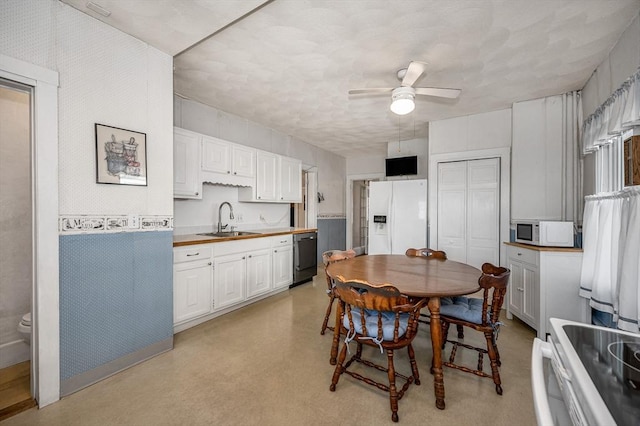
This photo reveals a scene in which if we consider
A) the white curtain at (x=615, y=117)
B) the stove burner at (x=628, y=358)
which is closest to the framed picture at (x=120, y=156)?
the stove burner at (x=628, y=358)

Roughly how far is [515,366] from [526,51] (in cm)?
272

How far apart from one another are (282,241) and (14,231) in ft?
9.06

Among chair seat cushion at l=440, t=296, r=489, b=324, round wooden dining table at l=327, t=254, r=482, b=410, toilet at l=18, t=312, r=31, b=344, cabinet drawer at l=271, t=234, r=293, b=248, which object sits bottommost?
toilet at l=18, t=312, r=31, b=344

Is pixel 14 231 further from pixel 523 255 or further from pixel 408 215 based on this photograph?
pixel 523 255

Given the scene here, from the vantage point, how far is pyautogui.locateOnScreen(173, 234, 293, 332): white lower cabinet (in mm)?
2811

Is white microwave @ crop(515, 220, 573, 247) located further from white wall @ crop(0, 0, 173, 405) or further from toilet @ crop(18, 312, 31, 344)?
toilet @ crop(18, 312, 31, 344)

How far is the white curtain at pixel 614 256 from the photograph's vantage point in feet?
5.94

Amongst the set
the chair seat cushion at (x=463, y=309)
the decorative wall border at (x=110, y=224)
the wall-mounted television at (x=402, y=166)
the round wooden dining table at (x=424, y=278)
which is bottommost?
the chair seat cushion at (x=463, y=309)

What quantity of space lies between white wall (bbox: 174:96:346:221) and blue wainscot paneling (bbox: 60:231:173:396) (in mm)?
1253

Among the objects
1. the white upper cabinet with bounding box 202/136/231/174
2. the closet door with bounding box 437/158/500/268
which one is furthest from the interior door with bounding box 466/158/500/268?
the white upper cabinet with bounding box 202/136/231/174

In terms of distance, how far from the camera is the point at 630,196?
1979mm

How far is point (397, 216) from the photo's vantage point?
472cm

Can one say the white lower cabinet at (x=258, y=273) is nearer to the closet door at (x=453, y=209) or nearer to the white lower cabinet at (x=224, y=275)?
the white lower cabinet at (x=224, y=275)

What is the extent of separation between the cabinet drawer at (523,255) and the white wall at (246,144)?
11.8 ft
